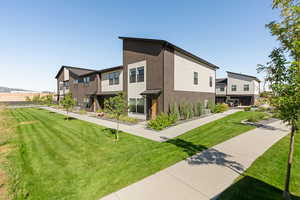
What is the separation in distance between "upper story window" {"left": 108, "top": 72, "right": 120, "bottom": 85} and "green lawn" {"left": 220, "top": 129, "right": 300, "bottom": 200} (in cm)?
1677

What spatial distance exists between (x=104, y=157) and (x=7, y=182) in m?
3.10

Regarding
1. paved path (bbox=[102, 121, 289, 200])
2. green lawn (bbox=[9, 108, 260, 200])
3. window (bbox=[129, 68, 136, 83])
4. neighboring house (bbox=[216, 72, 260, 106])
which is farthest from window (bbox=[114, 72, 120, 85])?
neighboring house (bbox=[216, 72, 260, 106])

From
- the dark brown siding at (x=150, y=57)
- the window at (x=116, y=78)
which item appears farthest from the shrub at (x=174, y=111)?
the window at (x=116, y=78)

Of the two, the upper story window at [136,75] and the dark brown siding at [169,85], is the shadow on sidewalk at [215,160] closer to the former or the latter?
the dark brown siding at [169,85]

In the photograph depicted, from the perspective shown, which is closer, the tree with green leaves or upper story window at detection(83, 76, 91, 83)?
the tree with green leaves

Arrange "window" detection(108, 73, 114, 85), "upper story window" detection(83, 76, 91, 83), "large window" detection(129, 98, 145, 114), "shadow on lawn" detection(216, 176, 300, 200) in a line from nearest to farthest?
"shadow on lawn" detection(216, 176, 300, 200) < "large window" detection(129, 98, 145, 114) < "window" detection(108, 73, 114, 85) < "upper story window" detection(83, 76, 91, 83)

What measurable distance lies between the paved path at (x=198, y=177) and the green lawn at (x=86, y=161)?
0.40 meters

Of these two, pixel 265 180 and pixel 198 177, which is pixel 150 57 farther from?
pixel 265 180

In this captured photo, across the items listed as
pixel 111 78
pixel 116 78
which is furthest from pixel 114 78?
pixel 111 78

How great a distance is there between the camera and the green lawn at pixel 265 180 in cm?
354

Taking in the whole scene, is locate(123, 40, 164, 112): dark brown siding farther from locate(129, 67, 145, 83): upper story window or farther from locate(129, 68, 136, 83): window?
locate(129, 68, 136, 83): window

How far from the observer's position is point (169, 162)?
5445 mm

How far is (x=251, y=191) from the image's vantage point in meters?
3.68

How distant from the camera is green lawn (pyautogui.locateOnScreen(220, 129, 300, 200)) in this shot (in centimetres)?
354
